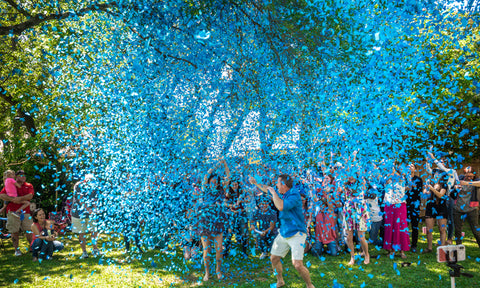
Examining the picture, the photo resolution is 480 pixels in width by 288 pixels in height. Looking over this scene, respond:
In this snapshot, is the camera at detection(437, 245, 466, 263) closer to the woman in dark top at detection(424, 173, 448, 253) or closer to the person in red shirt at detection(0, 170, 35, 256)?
the woman in dark top at detection(424, 173, 448, 253)

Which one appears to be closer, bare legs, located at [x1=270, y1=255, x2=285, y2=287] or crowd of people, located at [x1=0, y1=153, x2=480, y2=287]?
crowd of people, located at [x1=0, y1=153, x2=480, y2=287]

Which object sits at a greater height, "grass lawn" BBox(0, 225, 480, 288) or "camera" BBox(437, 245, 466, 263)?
"camera" BBox(437, 245, 466, 263)

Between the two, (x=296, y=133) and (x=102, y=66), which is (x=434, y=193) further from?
(x=102, y=66)

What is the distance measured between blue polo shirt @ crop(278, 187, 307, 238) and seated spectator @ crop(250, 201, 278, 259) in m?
1.99

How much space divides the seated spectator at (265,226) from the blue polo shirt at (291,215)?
1993 millimetres

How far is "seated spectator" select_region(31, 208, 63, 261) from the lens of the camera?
761cm

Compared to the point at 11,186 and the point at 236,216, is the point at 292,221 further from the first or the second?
the point at 11,186

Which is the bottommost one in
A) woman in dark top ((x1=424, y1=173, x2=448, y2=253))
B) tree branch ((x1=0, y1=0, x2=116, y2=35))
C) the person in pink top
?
woman in dark top ((x1=424, y1=173, x2=448, y2=253))

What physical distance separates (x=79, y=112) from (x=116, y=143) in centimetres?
117

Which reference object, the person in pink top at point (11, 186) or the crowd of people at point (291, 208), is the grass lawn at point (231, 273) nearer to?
the crowd of people at point (291, 208)

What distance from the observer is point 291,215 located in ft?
16.0

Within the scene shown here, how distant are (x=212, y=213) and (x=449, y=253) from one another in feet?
10.9

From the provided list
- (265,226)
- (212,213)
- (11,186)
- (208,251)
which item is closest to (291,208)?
(212,213)

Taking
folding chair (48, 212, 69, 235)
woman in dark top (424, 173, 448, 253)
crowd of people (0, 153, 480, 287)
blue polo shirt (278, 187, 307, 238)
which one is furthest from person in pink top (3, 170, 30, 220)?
woman in dark top (424, 173, 448, 253)
